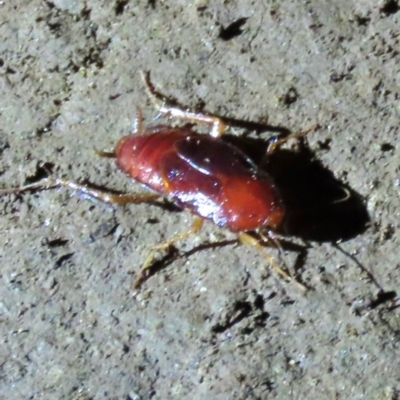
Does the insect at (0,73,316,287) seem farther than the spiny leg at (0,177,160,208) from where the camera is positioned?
No

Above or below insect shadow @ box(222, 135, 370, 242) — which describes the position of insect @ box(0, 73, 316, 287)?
above

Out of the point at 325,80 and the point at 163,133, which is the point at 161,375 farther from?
the point at 325,80

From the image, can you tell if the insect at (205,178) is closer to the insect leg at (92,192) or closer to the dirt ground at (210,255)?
the insect leg at (92,192)

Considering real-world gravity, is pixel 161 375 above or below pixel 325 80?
below

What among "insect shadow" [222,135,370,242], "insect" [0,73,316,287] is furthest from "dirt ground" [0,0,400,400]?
"insect" [0,73,316,287]

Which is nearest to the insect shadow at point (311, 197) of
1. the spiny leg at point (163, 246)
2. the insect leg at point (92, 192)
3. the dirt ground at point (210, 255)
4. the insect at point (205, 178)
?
the dirt ground at point (210, 255)

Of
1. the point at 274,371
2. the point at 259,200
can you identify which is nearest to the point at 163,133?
the point at 259,200

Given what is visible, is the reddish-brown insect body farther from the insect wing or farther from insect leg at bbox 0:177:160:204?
insect leg at bbox 0:177:160:204
